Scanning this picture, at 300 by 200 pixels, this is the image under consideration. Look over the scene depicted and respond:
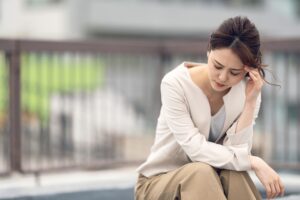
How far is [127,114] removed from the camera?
263 inches

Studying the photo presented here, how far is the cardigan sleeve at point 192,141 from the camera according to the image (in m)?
2.65

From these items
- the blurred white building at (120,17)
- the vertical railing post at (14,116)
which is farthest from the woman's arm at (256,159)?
the blurred white building at (120,17)

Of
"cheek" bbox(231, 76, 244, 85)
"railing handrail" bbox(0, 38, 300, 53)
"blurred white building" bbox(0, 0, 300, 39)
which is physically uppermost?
"cheek" bbox(231, 76, 244, 85)

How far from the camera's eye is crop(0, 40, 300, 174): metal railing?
15.8 feet

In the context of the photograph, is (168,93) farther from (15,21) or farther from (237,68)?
(15,21)

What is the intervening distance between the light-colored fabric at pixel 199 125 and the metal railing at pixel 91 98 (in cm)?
222

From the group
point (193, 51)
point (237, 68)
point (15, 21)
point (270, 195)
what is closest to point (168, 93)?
point (237, 68)

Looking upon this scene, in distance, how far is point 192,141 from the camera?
2.68 metres

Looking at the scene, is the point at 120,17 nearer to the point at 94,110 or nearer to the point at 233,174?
the point at 94,110

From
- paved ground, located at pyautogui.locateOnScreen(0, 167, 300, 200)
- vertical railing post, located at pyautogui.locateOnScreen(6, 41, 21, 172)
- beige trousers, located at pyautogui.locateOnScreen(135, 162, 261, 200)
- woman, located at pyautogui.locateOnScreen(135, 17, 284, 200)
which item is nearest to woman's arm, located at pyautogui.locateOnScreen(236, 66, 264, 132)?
woman, located at pyautogui.locateOnScreen(135, 17, 284, 200)

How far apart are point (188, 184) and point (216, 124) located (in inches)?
13.1

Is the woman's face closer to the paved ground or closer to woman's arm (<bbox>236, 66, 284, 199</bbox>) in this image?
woman's arm (<bbox>236, 66, 284, 199</bbox>)

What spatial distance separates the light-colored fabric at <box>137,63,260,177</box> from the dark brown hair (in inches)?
10.2

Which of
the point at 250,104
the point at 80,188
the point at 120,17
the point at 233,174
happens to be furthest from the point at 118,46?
the point at 120,17
